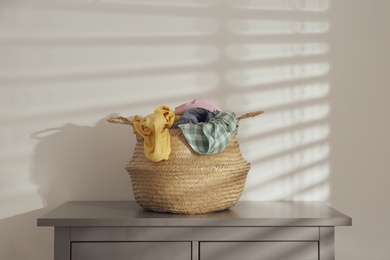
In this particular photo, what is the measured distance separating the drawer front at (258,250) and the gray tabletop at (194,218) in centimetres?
7

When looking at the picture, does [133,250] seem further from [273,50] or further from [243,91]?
[273,50]

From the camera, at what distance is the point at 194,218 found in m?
1.68

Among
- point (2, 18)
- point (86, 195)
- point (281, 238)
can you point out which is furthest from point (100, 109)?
point (281, 238)

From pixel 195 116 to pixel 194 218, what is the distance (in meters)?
0.34

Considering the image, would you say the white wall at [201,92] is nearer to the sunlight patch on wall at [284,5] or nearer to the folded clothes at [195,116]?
the sunlight patch on wall at [284,5]

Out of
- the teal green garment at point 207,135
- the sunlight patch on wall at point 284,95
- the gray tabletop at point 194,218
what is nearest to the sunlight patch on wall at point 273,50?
the sunlight patch on wall at point 284,95

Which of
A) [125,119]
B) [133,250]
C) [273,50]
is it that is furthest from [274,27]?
[133,250]

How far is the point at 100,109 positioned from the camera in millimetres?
2115

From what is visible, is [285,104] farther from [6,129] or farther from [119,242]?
[6,129]

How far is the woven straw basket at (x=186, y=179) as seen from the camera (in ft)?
5.75

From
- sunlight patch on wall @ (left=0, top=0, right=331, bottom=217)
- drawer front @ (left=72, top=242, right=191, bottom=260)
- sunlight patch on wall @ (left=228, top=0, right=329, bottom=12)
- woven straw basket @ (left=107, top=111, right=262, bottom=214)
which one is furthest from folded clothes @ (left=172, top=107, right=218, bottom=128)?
sunlight patch on wall @ (left=228, top=0, right=329, bottom=12)

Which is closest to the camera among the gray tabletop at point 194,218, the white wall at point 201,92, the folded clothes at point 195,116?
the gray tabletop at point 194,218

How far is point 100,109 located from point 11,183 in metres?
0.41

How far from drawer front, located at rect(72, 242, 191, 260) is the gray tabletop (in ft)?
0.21
